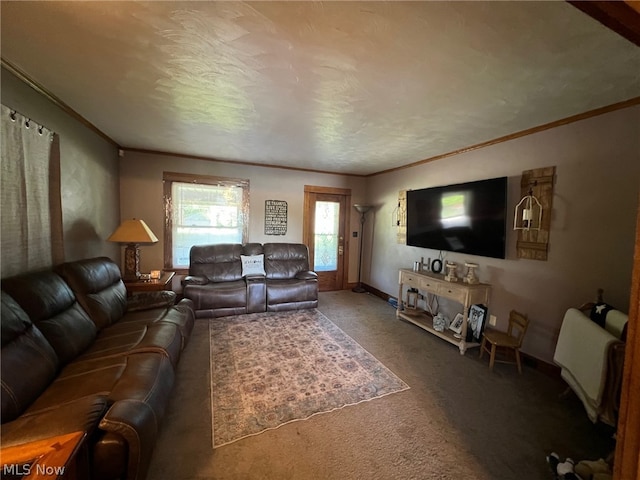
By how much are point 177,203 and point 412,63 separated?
3.99m

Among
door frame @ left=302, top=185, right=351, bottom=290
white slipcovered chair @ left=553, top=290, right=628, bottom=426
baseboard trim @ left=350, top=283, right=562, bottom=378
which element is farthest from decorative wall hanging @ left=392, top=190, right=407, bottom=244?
white slipcovered chair @ left=553, top=290, right=628, bottom=426

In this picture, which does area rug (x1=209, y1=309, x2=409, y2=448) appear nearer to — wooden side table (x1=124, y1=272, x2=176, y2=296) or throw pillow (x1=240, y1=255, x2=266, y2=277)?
wooden side table (x1=124, y1=272, x2=176, y2=296)

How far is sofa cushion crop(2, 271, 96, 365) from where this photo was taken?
1.64 m

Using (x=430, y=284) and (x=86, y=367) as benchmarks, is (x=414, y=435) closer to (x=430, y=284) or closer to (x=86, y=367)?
(x=430, y=284)

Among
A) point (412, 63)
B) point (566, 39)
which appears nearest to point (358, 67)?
point (412, 63)

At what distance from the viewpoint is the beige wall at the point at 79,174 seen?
1.99 metres

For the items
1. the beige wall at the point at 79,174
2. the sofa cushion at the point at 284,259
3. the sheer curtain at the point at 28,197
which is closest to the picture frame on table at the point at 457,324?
the sofa cushion at the point at 284,259

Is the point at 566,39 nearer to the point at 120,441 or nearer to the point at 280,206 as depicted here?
the point at 120,441

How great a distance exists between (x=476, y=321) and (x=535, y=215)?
1.28m

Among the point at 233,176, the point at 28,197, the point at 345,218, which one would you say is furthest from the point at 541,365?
the point at 233,176

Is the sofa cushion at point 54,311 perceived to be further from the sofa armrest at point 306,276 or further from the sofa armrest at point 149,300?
the sofa armrest at point 306,276

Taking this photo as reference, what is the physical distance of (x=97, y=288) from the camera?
7.73ft

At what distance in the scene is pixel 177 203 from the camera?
4312mm

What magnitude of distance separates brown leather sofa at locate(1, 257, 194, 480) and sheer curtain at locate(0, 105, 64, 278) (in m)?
0.19
